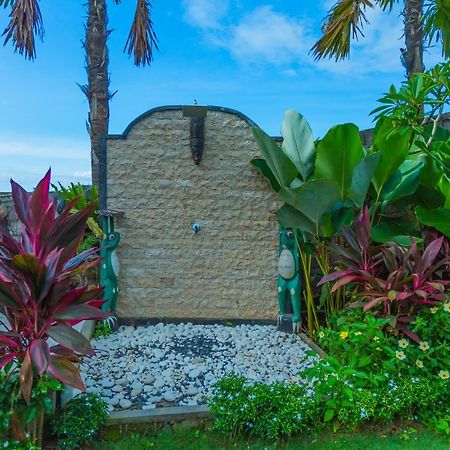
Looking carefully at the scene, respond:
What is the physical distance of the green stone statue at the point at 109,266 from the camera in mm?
5125

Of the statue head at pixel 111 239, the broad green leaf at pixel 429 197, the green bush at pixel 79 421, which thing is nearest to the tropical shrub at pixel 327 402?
the green bush at pixel 79 421

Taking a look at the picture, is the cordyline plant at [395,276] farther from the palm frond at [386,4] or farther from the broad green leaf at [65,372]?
the palm frond at [386,4]

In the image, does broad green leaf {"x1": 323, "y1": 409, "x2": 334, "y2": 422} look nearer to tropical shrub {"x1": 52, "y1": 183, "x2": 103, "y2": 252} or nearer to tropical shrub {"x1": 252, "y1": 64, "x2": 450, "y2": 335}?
tropical shrub {"x1": 252, "y1": 64, "x2": 450, "y2": 335}

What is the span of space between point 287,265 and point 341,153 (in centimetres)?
144

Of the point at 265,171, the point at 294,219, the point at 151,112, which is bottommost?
the point at 294,219

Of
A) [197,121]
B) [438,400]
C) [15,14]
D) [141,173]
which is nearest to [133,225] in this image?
[141,173]

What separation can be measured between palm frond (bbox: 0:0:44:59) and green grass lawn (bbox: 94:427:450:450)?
707 centimetres

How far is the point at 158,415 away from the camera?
3.00 metres

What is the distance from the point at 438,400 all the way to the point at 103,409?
2.29m

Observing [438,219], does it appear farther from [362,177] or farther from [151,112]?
[151,112]

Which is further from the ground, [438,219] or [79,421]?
[438,219]

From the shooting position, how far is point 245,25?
6.11m

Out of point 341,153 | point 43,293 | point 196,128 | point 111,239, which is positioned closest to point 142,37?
point 196,128

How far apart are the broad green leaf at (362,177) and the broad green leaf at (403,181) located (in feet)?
0.89
